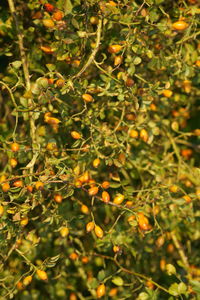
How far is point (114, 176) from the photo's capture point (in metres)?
1.13

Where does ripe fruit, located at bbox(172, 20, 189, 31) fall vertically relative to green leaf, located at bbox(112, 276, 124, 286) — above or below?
above

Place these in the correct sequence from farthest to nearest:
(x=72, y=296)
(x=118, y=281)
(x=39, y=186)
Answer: (x=72, y=296) → (x=118, y=281) → (x=39, y=186)

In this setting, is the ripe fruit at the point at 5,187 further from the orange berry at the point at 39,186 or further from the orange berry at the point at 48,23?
the orange berry at the point at 48,23

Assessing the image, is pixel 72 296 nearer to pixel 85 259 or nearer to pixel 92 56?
pixel 85 259

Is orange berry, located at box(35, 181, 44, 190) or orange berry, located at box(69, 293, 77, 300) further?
orange berry, located at box(69, 293, 77, 300)

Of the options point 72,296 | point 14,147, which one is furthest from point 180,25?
point 72,296

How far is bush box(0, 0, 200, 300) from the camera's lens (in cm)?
94

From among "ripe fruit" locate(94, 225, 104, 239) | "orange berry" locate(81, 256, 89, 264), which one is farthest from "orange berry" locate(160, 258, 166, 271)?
"ripe fruit" locate(94, 225, 104, 239)

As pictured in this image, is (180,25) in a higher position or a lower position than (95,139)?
higher

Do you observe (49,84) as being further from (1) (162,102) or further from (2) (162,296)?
(2) (162,296)

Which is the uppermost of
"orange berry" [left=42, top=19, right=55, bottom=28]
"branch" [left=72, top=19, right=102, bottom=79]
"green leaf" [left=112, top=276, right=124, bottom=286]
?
"orange berry" [left=42, top=19, right=55, bottom=28]

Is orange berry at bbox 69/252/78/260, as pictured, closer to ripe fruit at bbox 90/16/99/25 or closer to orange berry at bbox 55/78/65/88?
orange berry at bbox 55/78/65/88

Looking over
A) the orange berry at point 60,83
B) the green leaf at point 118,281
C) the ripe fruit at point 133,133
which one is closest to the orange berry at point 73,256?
the green leaf at point 118,281

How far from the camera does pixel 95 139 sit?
100cm
